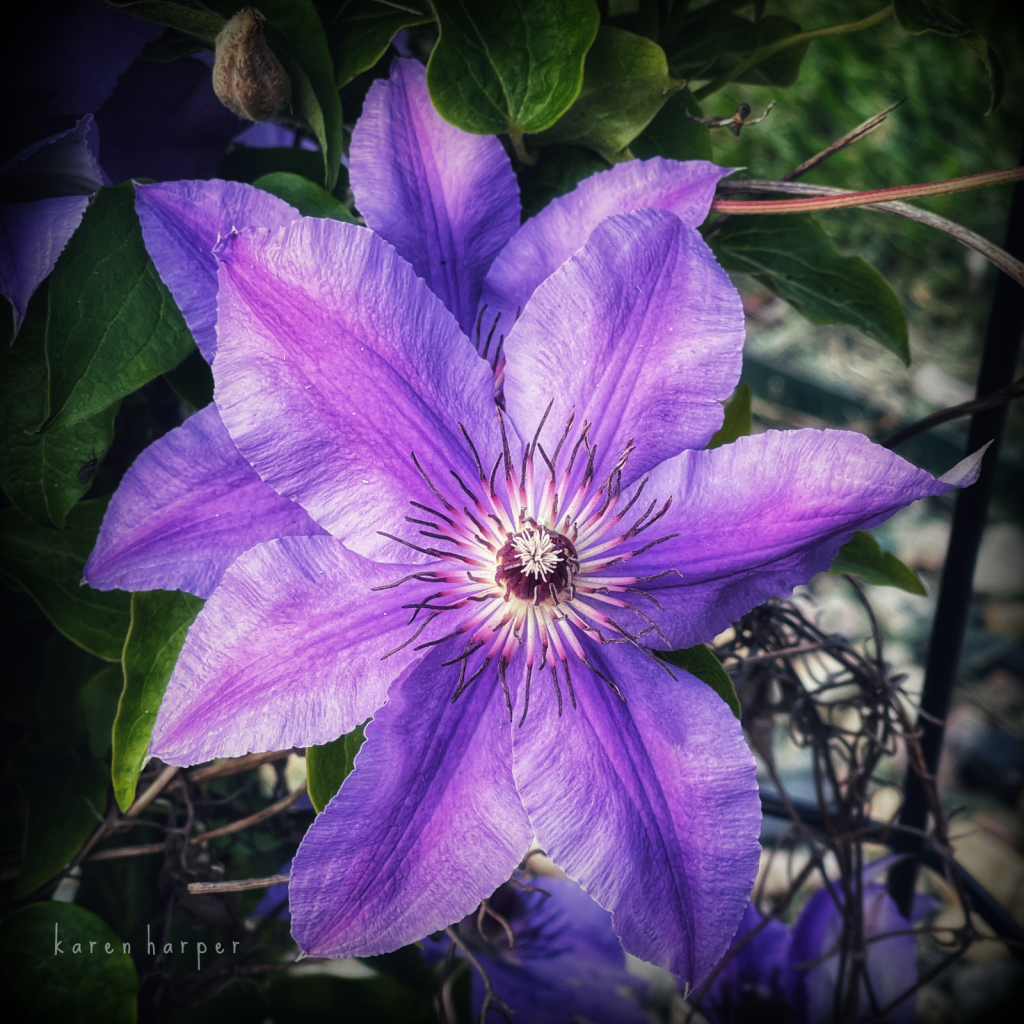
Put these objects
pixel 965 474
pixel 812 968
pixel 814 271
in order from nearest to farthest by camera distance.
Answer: pixel 965 474
pixel 814 271
pixel 812 968

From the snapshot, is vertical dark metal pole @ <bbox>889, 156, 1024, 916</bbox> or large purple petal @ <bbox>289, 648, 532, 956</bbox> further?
vertical dark metal pole @ <bbox>889, 156, 1024, 916</bbox>

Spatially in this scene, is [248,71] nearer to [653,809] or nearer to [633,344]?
[633,344]

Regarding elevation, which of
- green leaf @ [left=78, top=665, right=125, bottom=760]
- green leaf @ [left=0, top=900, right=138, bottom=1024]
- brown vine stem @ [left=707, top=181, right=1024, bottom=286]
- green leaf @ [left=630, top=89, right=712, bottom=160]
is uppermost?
green leaf @ [left=630, top=89, right=712, bottom=160]

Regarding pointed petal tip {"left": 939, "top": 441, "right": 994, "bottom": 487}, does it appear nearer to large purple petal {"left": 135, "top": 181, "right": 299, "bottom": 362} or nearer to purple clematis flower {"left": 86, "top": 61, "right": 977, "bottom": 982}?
purple clematis flower {"left": 86, "top": 61, "right": 977, "bottom": 982}

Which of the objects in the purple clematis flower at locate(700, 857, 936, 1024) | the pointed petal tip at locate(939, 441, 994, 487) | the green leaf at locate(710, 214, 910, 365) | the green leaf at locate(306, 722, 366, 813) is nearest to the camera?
the pointed petal tip at locate(939, 441, 994, 487)

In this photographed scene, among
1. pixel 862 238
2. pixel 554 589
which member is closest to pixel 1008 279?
pixel 554 589

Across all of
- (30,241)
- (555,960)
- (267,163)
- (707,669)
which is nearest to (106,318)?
(30,241)

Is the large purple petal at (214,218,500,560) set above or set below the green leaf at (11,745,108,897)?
above

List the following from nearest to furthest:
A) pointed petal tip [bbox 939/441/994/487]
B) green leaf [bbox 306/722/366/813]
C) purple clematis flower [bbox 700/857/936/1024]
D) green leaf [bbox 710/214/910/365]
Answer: pointed petal tip [bbox 939/441/994/487] < green leaf [bbox 306/722/366/813] < green leaf [bbox 710/214/910/365] < purple clematis flower [bbox 700/857/936/1024]

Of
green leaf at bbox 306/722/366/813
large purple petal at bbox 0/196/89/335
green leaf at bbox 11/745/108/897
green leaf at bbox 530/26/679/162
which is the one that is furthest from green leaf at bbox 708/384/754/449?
green leaf at bbox 11/745/108/897
